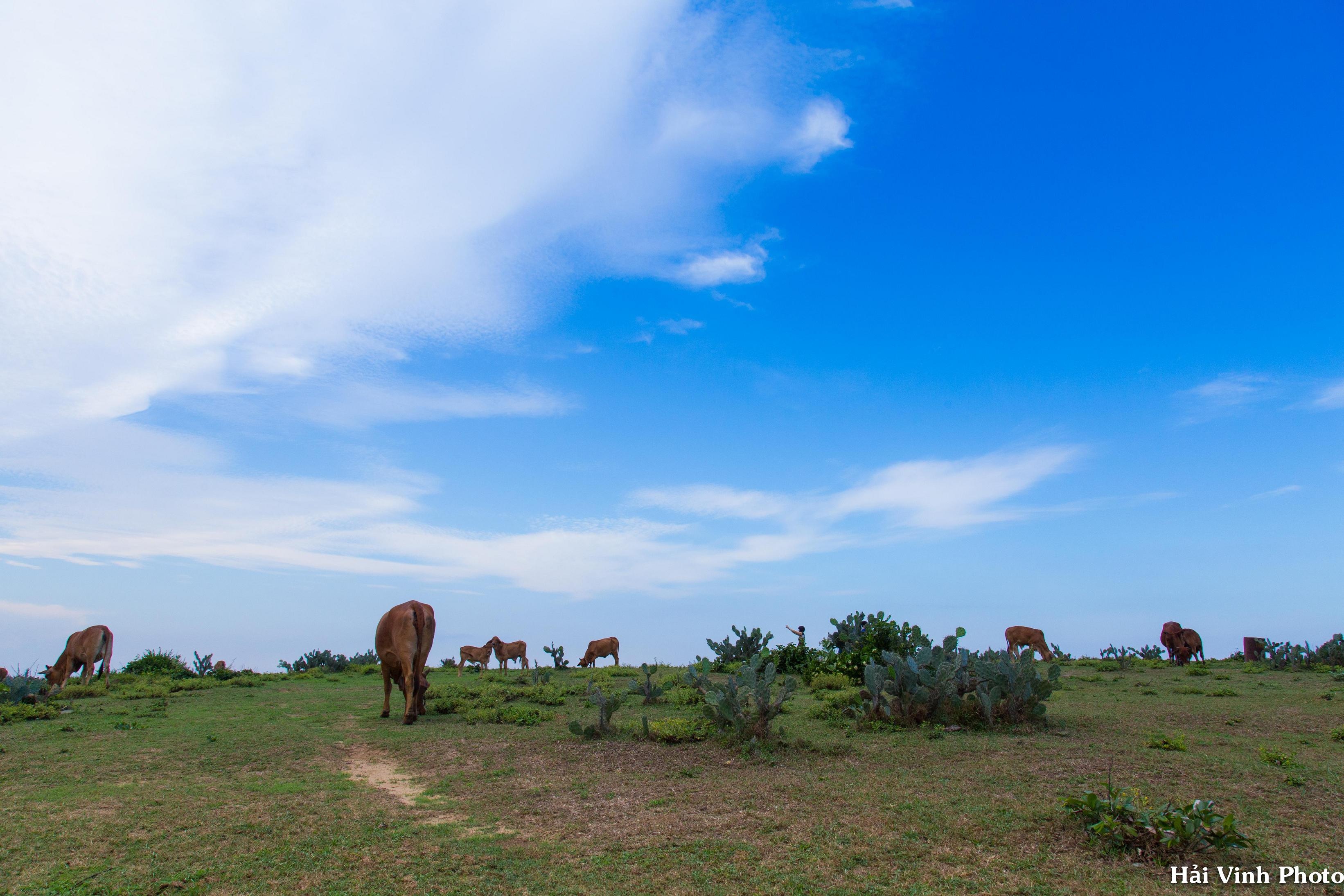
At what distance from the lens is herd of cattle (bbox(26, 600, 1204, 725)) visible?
47.8 ft

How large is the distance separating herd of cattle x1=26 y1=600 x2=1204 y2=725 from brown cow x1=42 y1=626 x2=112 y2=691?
0.02m

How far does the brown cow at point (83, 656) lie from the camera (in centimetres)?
1984

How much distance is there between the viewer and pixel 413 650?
47.8ft

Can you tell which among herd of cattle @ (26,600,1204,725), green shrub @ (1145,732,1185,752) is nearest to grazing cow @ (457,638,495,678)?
herd of cattle @ (26,600,1204,725)

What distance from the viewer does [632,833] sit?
7.39 meters

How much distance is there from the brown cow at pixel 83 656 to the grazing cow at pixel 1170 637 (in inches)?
1253

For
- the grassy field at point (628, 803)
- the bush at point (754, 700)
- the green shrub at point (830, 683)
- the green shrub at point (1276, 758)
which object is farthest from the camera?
the green shrub at point (830, 683)

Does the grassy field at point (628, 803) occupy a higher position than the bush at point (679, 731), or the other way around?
the bush at point (679, 731)

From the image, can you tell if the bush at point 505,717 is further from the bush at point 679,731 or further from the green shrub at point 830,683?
the green shrub at point 830,683

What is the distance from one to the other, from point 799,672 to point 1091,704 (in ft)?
23.5

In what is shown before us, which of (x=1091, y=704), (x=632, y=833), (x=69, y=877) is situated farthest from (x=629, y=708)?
(x=69, y=877)

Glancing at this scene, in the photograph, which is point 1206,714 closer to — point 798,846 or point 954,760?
point 954,760

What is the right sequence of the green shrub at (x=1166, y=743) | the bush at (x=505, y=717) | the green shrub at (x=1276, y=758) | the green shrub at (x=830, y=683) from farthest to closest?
the green shrub at (x=830, y=683) < the bush at (x=505, y=717) < the green shrub at (x=1166, y=743) < the green shrub at (x=1276, y=758)

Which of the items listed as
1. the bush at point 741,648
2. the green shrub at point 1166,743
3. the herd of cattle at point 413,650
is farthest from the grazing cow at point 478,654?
the green shrub at point 1166,743
